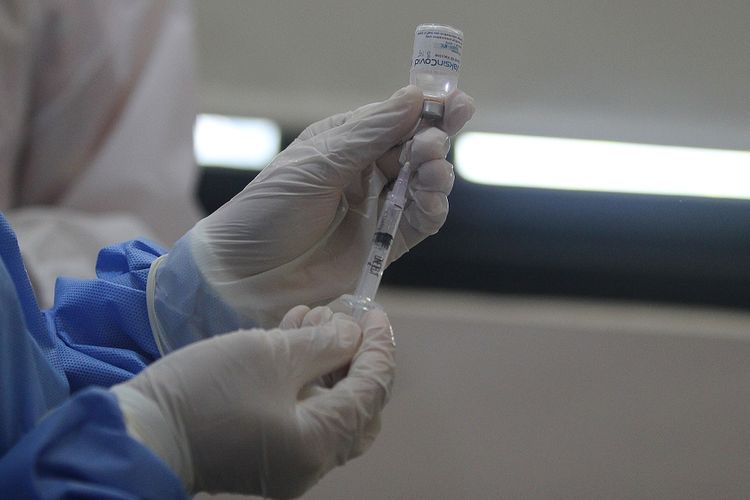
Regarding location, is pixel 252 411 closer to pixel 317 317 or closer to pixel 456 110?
pixel 317 317

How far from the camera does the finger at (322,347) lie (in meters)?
0.78

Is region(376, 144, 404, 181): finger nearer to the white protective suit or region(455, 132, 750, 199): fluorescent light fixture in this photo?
the white protective suit

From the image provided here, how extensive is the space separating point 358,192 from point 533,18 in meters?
1.23

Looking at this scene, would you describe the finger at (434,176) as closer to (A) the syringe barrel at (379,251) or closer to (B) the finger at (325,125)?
(A) the syringe barrel at (379,251)

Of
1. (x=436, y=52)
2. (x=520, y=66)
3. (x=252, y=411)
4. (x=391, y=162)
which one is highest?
(x=520, y=66)

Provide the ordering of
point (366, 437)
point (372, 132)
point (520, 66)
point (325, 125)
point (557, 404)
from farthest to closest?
point (520, 66) → point (557, 404) → point (325, 125) → point (372, 132) → point (366, 437)

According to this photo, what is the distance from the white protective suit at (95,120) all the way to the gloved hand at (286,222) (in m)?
0.84

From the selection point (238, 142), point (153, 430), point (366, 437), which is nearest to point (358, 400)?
point (366, 437)

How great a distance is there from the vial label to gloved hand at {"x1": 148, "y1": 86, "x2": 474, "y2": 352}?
0.05 m

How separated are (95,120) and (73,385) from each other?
45.4 inches

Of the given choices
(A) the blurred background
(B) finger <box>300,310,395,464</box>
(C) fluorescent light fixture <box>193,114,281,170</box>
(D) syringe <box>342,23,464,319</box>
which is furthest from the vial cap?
(C) fluorescent light fixture <box>193,114,281,170</box>

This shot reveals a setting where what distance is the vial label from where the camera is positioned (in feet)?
2.82

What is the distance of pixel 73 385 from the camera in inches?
35.8

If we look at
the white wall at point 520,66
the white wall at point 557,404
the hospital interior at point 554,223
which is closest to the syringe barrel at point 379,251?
the white wall at point 557,404
